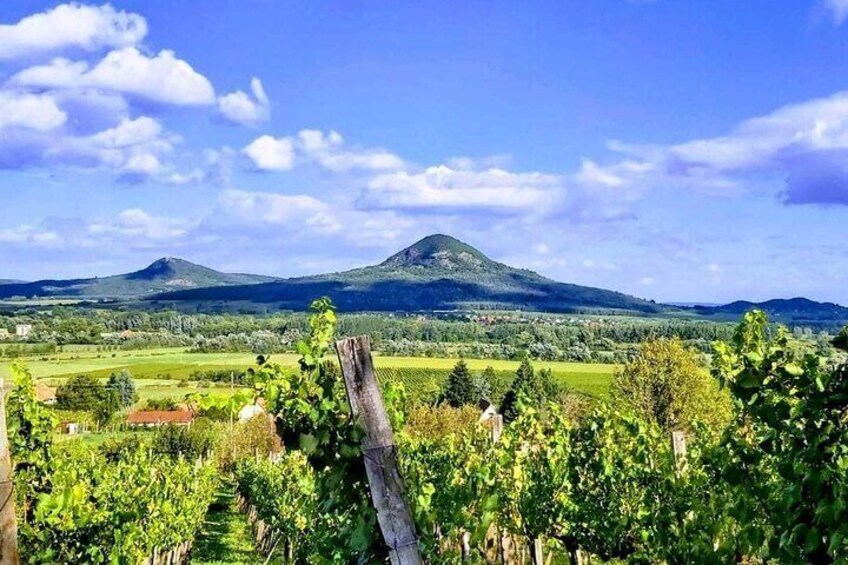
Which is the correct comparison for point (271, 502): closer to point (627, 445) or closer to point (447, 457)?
point (447, 457)

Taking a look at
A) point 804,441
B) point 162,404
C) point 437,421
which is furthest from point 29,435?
point 162,404

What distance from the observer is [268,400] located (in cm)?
375

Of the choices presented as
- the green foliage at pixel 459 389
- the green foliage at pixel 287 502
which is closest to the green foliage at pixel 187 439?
the green foliage at pixel 459 389

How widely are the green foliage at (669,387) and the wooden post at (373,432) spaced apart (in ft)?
110

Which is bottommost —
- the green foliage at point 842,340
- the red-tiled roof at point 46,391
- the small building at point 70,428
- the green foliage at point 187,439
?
the small building at point 70,428

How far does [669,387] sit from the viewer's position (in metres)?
36.4

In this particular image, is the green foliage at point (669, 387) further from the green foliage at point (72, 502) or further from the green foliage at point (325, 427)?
the green foliage at point (325, 427)

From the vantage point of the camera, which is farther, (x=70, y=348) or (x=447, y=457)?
(x=70, y=348)

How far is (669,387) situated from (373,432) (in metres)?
35.3

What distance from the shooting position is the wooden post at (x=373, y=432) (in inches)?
131

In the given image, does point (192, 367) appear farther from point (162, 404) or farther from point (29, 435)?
point (29, 435)

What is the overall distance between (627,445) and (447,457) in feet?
14.5

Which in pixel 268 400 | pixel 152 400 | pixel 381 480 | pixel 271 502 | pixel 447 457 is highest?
pixel 268 400

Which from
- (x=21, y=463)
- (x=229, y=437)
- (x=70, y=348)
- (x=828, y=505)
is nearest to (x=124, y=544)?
(x=21, y=463)
